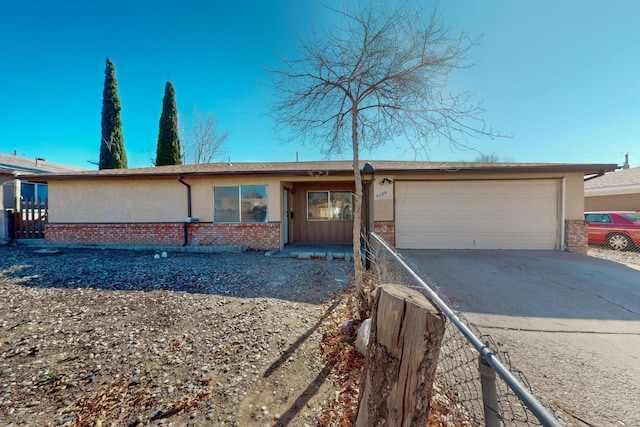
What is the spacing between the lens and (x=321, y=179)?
8.77 metres

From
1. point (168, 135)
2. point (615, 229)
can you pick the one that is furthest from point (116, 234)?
point (615, 229)

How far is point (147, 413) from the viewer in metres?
1.94

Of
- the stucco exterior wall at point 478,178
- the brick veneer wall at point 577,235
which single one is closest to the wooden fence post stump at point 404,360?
the stucco exterior wall at point 478,178

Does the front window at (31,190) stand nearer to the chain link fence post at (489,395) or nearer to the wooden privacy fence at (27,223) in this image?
the wooden privacy fence at (27,223)

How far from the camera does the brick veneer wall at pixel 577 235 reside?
769 cm

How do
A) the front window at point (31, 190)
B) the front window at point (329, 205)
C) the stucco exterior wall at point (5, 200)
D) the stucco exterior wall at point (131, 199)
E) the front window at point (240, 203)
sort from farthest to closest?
1. the front window at point (31, 190)
2. the front window at point (329, 205)
3. the stucco exterior wall at point (5, 200)
4. the stucco exterior wall at point (131, 199)
5. the front window at point (240, 203)

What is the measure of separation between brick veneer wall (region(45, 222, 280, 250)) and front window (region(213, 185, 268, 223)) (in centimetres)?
29

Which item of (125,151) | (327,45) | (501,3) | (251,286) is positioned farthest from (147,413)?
(125,151)

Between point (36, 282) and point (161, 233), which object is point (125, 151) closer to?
point (161, 233)

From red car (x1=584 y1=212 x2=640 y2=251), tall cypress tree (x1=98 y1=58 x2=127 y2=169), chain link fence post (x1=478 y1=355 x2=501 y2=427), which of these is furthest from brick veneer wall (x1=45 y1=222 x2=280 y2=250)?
red car (x1=584 y1=212 x2=640 y2=251)

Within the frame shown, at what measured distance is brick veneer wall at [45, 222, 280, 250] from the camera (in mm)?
8555

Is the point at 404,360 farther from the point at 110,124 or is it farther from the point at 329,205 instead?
the point at 110,124

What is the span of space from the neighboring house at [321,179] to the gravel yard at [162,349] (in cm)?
341

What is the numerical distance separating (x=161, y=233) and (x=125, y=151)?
12.5 m
